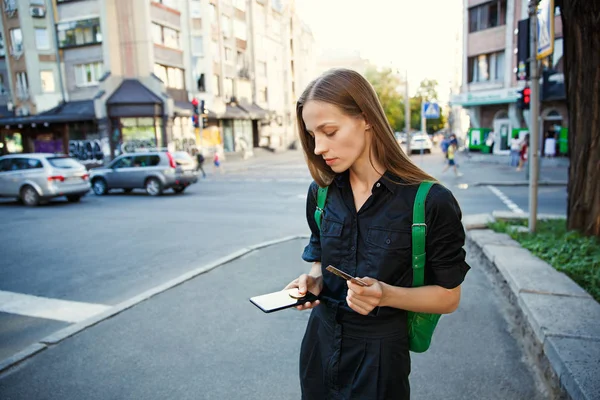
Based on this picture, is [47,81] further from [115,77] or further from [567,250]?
[567,250]

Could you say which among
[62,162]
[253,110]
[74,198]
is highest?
[253,110]

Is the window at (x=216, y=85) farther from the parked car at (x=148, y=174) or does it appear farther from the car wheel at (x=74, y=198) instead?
the car wheel at (x=74, y=198)

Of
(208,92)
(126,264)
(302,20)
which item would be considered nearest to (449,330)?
(126,264)

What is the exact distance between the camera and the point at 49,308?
191 inches

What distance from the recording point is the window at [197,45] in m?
32.4

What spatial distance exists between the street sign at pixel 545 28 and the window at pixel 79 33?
1145 inches

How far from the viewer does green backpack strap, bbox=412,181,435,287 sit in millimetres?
1529

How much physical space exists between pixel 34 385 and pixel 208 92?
31.9 metres

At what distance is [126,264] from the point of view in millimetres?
6566

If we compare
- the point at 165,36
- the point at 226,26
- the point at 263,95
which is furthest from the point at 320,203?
the point at 263,95

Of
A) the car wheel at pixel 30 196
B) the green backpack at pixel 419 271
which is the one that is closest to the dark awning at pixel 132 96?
the car wheel at pixel 30 196

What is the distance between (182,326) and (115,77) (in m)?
28.6

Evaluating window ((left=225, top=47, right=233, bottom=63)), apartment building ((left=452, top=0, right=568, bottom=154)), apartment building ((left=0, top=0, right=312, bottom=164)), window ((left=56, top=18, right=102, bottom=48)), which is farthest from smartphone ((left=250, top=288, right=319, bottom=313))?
window ((left=225, top=47, right=233, bottom=63))

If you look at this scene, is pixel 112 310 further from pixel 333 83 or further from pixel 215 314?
pixel 333 83
